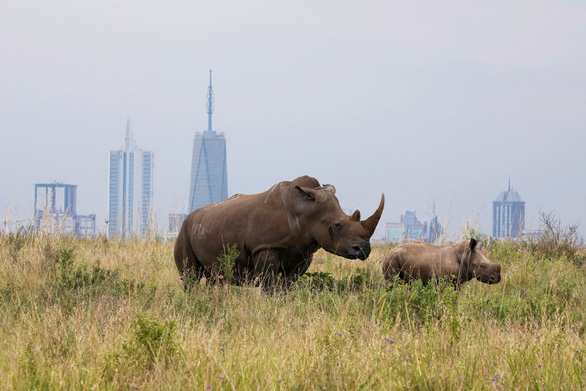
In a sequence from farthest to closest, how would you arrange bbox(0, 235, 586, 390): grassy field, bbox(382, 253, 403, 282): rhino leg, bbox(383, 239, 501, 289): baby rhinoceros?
bbox(382, 253, 403, 282): rhino leg → bbox(383, 239, 501, 289): baby rhinoceros → bbox(0, 235, 586, 390): grassy field

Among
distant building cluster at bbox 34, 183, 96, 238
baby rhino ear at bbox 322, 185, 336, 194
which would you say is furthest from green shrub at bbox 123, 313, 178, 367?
distant building cluster at bbox 34, 183, 96, 238

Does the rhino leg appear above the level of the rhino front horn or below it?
below

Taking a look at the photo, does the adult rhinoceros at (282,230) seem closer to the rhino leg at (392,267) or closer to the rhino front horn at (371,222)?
the rhino front horn at (371,222)

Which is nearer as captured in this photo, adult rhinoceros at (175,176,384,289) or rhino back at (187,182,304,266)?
adult rhinoceros at (175,176,384,289)

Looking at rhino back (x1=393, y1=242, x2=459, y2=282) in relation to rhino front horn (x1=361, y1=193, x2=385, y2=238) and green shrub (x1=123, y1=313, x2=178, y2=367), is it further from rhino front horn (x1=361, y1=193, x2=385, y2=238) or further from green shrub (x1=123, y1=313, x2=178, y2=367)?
green shrub (x1=123, y1=313, x2=178, y2=367)

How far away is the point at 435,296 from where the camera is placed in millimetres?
5902

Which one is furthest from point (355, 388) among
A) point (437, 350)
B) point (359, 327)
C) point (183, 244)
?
point (183, 244)

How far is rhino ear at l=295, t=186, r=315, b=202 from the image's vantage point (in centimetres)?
608

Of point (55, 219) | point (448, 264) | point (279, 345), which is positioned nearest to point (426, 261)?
point (448, 264)

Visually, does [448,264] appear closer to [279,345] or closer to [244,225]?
[244,225]

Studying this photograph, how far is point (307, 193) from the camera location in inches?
241

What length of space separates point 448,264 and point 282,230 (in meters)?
2.21

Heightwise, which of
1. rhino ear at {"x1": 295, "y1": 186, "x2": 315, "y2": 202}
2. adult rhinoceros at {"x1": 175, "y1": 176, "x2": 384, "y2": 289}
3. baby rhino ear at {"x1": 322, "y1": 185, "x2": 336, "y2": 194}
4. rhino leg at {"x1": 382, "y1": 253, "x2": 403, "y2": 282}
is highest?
baby rhino ear at {"x1": 322, "y1": 185, "x2": 336, "y2": 194}

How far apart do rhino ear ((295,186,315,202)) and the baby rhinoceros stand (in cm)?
175
